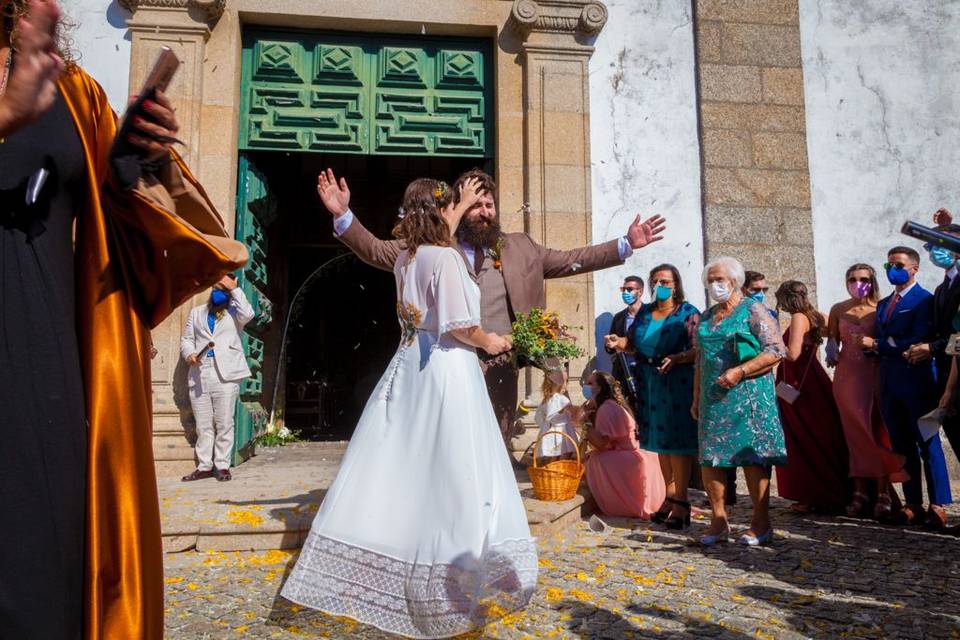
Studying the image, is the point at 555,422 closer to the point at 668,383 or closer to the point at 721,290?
the point at 668,383

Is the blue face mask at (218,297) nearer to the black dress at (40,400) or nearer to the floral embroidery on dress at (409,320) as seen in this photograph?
the floral embroidery on dress at (409,320)

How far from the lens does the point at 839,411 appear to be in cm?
568

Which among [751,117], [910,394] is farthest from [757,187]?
[910,394]

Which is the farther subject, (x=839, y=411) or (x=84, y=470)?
(x=839, y=411)

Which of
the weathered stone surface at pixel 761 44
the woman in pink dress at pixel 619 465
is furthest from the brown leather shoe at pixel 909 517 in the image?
the weathered stone surface at pixel 761 44

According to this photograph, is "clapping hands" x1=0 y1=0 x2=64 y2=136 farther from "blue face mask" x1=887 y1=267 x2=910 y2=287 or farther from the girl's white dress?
"blue face mask" x1=887 y1=267 x2=910 y2=287

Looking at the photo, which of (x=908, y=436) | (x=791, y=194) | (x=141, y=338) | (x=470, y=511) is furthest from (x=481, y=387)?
(x=791, y=194)

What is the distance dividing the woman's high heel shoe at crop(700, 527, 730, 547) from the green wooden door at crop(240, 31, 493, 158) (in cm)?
429

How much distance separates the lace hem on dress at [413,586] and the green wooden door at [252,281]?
4110 millimetres

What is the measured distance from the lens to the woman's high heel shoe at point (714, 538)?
173 inches

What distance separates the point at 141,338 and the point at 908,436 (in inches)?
209

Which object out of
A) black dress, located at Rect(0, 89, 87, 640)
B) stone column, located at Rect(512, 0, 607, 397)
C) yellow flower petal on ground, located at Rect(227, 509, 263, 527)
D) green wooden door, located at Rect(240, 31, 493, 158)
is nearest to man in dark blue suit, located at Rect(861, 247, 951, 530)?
stone column, located at Rect(512, 0, 607, 397)

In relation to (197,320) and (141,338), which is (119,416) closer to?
(141,338)

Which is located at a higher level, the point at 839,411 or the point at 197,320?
the point at 197,320
